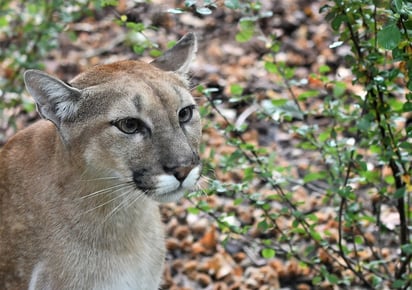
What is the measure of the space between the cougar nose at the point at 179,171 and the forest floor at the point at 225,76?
210 cm

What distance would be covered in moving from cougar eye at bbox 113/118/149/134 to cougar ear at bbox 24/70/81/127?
270mm

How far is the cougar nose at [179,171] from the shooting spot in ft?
13.6

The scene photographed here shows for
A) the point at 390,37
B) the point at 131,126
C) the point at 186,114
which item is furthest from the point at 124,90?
the point at 390,37

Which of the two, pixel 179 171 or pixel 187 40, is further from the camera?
pixel 187 40

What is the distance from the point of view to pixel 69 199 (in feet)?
15.1

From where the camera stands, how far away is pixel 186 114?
4504 millimetres

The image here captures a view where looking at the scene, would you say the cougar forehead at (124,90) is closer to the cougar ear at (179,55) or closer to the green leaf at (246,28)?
the cougar ear at (179,55)

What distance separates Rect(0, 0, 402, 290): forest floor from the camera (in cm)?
642

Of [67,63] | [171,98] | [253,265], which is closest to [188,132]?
[171,98]

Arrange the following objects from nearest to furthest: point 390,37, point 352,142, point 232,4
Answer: point 390,37
point 232,4
point 352,142

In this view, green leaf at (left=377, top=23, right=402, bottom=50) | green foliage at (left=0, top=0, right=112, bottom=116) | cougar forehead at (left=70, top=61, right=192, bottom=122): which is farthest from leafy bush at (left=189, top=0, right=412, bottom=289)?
green foliage at (left=0, top=0, right=112, bottom=116)

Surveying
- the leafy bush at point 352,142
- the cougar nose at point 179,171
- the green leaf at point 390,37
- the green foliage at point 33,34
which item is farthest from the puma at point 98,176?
the green foliage at point 33,34

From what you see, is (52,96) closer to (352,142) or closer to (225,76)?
(352,142)

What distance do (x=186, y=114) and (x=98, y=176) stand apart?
0.55 meters
